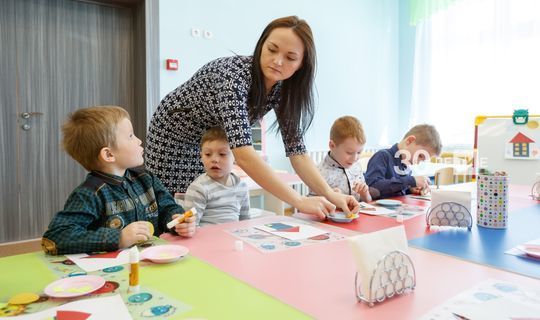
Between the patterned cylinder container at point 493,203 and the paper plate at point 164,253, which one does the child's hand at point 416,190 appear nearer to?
the patterned cylinder container at point 493,203

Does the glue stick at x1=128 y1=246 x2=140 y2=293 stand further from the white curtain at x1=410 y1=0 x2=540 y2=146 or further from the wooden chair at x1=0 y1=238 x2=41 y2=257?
the white curtain at x1=410 y1=0 x2=540 y2=146

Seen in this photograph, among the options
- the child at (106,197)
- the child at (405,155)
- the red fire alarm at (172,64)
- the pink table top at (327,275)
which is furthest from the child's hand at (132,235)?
the red fire alarm at (172,64)

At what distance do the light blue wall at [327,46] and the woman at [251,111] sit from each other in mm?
1980

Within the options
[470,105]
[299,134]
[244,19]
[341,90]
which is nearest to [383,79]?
[341,90]

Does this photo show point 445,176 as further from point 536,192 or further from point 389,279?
point 389,279

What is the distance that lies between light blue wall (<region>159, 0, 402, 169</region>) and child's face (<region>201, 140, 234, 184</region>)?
6.62 feet

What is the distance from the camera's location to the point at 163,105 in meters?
1.36

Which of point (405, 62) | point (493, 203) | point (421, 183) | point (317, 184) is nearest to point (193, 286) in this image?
point (317, 184)

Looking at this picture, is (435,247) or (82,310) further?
(435,247)

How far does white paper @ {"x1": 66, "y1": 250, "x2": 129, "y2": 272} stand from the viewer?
762 millimetres

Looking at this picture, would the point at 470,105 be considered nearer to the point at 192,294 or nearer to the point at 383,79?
the point at 383,79

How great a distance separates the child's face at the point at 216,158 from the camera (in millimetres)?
1354

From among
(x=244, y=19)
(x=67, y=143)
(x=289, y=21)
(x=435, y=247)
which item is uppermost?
(x=244, y=19)

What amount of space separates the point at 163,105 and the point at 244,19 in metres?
2.62
